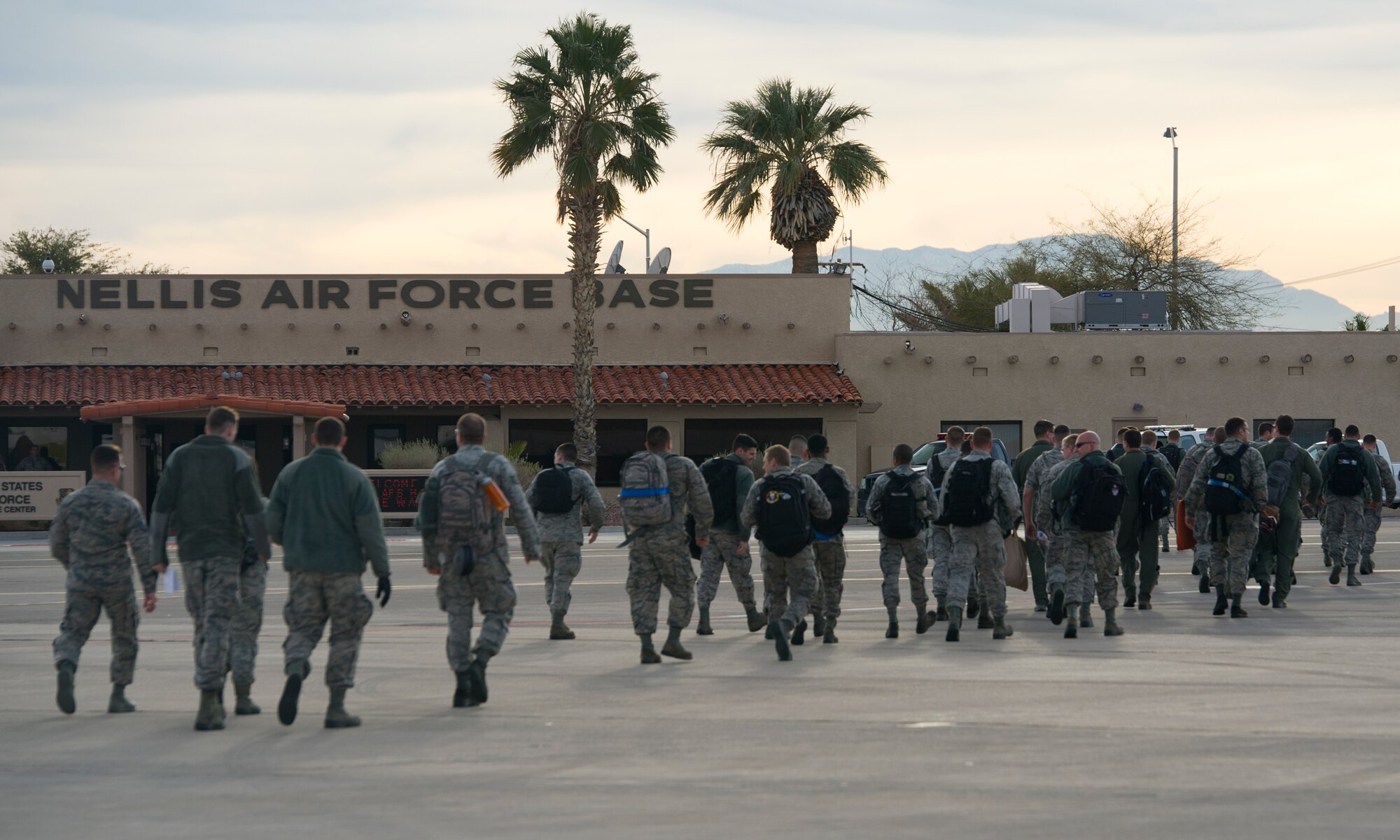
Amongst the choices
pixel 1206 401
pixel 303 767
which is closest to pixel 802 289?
pixel 1206 401

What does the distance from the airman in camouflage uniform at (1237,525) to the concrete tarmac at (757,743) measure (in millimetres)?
1071

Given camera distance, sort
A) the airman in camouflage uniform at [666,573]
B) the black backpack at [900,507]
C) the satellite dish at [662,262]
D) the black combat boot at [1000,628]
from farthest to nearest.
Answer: the satellite dish at [662,262] < the black backpack at [900,507] < the black combat boot at [1000,628] < the airman in camouflage uniform at [666,573]

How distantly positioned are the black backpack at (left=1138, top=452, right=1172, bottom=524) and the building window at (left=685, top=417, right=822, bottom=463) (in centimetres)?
2051

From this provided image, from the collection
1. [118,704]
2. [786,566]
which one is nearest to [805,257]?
[786,566]

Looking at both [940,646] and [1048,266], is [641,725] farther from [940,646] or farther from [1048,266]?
[1048,266]

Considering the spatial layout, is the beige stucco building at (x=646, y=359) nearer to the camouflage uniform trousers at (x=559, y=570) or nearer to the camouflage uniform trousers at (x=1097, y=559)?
the camouflage uniform trousers at (x=559, y=570)

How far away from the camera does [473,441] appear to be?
10.0 metres

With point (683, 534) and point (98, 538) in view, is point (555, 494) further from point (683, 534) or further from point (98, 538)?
point (98, 538)

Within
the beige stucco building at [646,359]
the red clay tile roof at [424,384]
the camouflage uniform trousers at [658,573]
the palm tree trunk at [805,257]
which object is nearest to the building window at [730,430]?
the beige stucco building at [646,359]

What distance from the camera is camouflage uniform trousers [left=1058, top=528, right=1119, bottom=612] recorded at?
43.8 ft

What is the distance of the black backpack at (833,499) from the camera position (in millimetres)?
12891

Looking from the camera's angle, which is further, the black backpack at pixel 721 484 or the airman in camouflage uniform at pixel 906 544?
the black backpack at pixel 721 484

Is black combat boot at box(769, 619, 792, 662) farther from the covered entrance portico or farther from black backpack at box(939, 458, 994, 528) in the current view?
the covered entrance portico

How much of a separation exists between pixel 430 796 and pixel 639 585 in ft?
15.6
